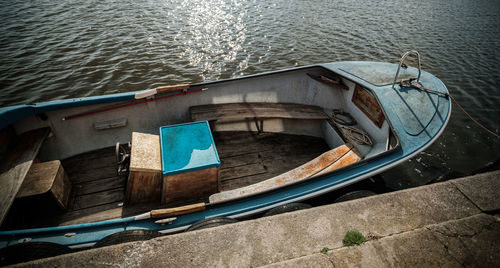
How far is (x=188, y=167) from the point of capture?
3.44m

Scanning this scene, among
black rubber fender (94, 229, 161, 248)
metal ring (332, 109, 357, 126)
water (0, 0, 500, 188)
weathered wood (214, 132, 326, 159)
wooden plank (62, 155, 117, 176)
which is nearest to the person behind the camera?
black rubber fender (94, 229, 161, 248)

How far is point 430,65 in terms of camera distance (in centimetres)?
1064

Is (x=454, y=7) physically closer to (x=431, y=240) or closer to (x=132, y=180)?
(x=431, y=240)

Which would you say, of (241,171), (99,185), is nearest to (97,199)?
(99,185)

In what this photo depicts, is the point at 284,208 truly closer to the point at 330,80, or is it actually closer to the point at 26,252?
the point at 26,252

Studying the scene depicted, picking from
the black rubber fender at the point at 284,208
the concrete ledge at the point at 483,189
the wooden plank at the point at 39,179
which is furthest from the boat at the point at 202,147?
the concrete ledge at the point at 483,189

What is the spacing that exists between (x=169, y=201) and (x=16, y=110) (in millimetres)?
2685

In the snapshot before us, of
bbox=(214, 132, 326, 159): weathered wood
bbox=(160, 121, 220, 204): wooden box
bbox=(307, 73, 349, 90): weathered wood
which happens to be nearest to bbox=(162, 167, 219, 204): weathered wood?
bbox=(160, 121, 220, 204): wooden box

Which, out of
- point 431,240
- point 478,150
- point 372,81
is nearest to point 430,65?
point 478,150

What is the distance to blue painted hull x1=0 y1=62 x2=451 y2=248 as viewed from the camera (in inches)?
117

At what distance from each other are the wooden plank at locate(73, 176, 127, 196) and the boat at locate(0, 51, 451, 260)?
0.07 ft

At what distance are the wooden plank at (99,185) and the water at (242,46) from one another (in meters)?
5.17

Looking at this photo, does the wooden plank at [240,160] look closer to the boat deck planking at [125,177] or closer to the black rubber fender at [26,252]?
the boat deck planking at [125,177]

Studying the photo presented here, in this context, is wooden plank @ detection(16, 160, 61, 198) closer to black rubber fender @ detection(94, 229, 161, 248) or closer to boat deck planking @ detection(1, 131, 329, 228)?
boat deck planking @ detection(1, 131, 329, 228)
